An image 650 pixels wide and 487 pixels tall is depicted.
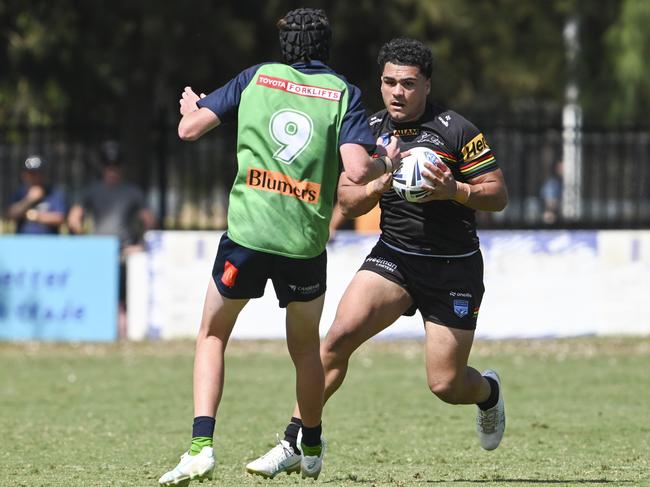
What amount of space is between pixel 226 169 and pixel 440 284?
11.3 m

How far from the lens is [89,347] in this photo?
14914 millimetres

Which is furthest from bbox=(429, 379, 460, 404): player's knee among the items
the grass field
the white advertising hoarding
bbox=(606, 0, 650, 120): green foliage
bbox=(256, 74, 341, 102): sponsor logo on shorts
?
bbox=(606, 0, 650, 120): green foliage

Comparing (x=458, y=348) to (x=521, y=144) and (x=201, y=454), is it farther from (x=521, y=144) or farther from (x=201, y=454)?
(x=521, y=144)

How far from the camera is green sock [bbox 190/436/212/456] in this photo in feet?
20.4

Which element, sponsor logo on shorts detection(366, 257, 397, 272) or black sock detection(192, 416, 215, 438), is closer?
black sock detection(192, 416, 215, 438)

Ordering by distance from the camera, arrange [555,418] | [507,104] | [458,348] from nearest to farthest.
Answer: [458,348] < [555,418] < [507,104]

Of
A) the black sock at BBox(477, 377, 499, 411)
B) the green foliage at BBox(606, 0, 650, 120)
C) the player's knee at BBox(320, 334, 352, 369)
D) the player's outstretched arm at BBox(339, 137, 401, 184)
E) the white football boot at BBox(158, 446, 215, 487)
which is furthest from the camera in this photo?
the green foliage at BBox(606, 0, 650, 120)

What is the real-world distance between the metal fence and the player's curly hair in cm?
975

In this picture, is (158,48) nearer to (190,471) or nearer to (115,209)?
(115,209)

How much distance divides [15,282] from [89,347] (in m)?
1.06

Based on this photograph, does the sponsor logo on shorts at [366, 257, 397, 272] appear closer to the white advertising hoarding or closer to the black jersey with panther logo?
the black jersey with panther logo

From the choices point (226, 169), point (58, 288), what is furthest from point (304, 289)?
point (226, 169)

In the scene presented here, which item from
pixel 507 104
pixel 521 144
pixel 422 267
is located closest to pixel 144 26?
pixel 521 144

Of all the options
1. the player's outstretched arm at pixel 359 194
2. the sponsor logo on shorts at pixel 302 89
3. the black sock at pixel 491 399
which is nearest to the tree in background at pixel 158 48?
the black sock at pixel 491 399
